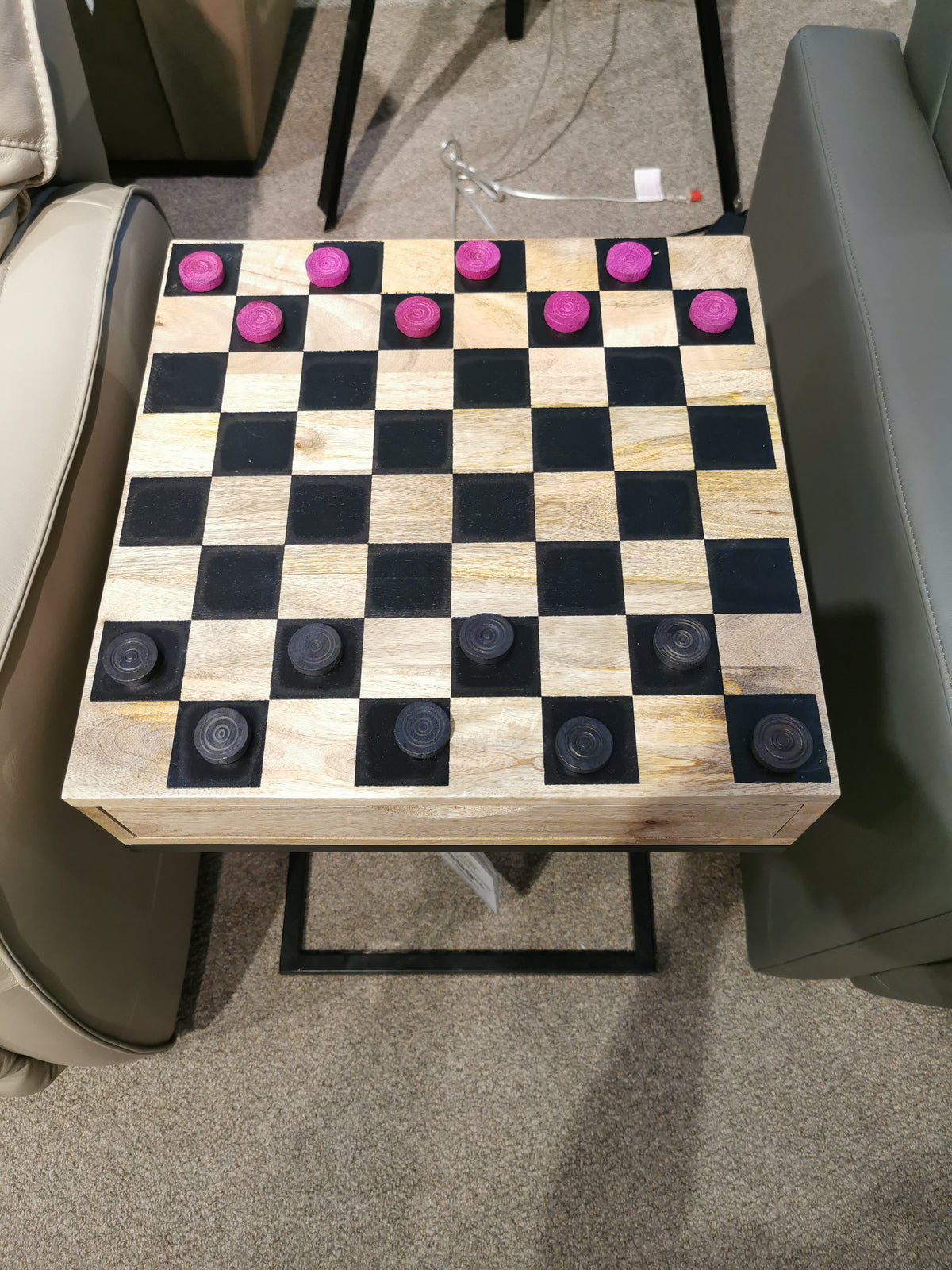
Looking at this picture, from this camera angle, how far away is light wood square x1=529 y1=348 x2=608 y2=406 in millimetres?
1138

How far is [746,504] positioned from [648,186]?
155 centimetres

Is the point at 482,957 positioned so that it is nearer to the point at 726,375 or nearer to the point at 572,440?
the point at 572,440

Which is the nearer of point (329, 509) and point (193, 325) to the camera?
point (329, 509)

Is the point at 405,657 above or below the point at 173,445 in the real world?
below

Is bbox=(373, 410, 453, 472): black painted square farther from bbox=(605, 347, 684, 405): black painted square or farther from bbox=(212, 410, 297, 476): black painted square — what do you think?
bbox=(605, 347, 684, 405): black painted square

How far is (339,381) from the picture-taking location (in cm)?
115

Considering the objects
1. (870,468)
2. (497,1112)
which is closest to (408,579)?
(870,468)

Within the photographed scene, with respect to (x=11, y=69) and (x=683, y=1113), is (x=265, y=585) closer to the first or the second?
(x=11, y=69)

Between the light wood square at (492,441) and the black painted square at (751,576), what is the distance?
266 millimetres

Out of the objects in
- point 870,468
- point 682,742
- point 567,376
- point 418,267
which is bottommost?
point 682,742

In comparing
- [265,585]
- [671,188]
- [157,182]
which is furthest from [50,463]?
[671,188]

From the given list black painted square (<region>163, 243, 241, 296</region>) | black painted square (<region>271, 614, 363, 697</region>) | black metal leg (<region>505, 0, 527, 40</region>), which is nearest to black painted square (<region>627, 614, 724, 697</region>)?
black painted square (<region>271, 614, 363, 697</region>)

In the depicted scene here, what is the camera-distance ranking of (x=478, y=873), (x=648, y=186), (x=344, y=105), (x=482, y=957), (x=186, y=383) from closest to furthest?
(x=186, y=383)
(x=478, y=873)
(x=482, y=957)
(x=344, y=105)
(x=648, y=186)

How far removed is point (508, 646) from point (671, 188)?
5.94 ft
